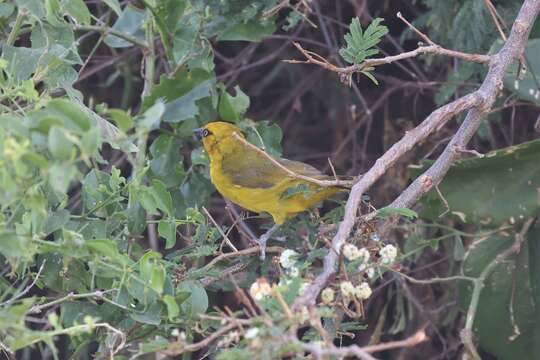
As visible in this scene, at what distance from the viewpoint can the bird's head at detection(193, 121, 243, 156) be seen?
3.66 m

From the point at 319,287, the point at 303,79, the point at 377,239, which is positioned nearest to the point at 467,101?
the point at 377,239

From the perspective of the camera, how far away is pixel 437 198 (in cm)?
305

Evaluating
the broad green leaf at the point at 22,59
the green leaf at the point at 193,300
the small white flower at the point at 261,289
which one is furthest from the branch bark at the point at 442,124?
the broad green leaf at the point at 22,59

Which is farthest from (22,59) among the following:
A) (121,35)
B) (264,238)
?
(264,238)

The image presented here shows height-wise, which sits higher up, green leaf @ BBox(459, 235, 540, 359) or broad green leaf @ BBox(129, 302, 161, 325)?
broad green leaf @ BBox(129, 302, 161, 325)

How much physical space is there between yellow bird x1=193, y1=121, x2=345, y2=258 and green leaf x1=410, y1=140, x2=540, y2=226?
1.73 feet

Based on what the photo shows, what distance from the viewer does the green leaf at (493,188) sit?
9.85 feet

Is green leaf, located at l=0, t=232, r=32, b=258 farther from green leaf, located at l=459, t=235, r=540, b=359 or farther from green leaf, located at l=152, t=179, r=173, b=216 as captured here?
green leaf, located at l=459, t=235, r=540, b=359

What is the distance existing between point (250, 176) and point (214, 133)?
246 millimetres

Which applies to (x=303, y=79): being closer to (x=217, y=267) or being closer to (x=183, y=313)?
(x=217, y=267)

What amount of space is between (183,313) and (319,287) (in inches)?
27.2

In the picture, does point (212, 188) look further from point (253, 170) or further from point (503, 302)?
point (503, 302)

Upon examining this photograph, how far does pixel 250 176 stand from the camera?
3.87 metres

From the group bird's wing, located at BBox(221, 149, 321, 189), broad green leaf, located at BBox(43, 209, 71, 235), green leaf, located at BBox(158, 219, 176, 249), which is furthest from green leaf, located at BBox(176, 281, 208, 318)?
bird's wing, located at BBox(221, 149, 321, 189)
